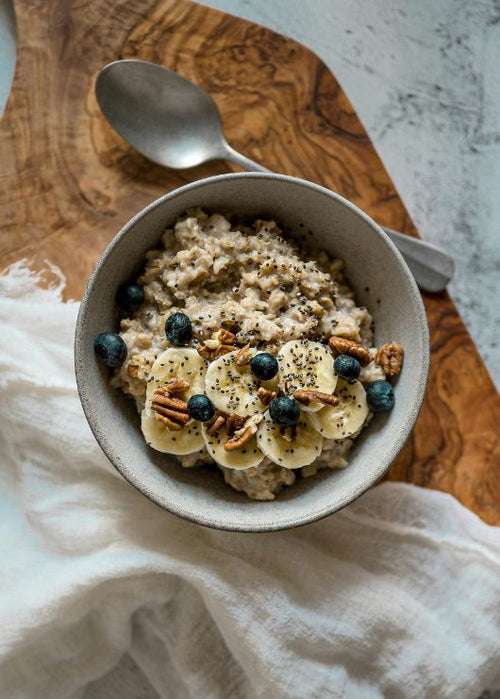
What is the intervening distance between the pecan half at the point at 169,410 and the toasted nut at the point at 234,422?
0.31 feet

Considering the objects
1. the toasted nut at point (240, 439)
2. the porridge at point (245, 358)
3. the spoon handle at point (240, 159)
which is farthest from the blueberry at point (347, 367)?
the spoon handle at point (240, 159)

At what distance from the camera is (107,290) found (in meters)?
1.76

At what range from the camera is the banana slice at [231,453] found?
5.45 ft

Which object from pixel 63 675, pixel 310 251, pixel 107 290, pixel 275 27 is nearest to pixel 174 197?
pixel 107 290

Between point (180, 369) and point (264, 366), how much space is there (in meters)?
0.20

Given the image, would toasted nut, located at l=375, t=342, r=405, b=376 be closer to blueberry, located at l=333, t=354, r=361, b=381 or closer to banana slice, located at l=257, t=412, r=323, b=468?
blueberry, located at l=333, t=354, r=361, b=381

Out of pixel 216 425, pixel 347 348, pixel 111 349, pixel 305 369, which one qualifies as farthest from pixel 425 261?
pixel 111 349

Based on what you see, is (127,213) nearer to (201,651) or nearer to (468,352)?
(468,352)

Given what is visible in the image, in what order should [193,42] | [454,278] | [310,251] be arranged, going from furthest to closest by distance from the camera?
[454,278] < [193,42] < [310,251]

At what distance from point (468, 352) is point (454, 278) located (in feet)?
1.01

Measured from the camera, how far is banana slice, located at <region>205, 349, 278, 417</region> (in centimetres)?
166

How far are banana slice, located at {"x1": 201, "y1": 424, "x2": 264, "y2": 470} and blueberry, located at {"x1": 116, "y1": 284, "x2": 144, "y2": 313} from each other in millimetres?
342

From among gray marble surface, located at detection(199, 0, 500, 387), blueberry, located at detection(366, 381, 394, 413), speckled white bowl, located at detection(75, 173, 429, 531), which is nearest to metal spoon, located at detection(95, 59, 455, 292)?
speckled white bowl, located at detection(75, 173, 429, 531)

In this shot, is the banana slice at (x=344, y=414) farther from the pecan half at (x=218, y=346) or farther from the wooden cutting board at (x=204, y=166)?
the wooden cutting board at (x=204, y=166)
